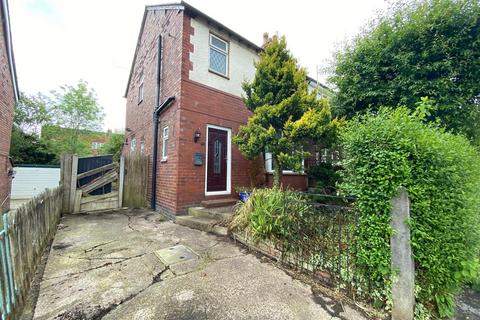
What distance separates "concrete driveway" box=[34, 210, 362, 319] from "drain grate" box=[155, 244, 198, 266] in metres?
0.02

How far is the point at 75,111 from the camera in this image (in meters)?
20.5

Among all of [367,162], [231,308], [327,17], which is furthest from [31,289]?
[327,17]

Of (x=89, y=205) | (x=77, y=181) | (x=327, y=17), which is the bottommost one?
(x=89, y=205)

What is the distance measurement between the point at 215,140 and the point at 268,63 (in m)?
2.85

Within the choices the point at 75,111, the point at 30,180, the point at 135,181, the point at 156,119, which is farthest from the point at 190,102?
the point at 75,111

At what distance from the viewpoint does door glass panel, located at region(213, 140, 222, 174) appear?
6671 mm

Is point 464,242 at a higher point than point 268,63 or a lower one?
lower

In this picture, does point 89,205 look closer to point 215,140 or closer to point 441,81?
point 215,140

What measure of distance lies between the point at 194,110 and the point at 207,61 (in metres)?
1.82

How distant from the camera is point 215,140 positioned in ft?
22.0

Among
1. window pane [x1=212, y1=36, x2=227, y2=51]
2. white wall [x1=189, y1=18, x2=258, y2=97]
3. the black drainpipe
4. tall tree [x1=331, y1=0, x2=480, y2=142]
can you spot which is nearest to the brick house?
the black drainpipe

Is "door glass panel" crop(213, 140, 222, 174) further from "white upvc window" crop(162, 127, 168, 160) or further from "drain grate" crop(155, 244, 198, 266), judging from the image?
"drain grate" crop(155, 244, 198, 266)

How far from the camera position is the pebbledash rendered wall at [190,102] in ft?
19.2

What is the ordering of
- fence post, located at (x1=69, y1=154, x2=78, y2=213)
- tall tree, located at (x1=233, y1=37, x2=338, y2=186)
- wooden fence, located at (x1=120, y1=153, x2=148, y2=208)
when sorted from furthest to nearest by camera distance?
1. wooden fence, located at (x1=120, y1=153, x2=148, y2=208)
2. fence post, located at (x1=69, y1=154, x2=78, y2=213)
3. tall tree, located at (x1=233, y1=37, x2=338, y2=186)
